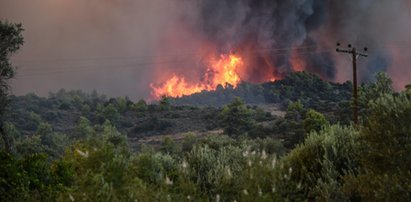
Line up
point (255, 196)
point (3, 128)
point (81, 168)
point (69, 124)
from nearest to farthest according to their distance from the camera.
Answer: point (255, 196)
point (81, 168)
point (3, 128)
point (69, 124)

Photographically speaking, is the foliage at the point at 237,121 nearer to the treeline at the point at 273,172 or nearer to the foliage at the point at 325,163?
the treeline at the point at 273,172

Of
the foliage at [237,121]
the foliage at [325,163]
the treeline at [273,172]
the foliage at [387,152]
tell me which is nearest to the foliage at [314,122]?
the foliage at [237,121]

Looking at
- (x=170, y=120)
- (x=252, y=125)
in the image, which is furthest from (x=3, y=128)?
(x=170, y=120)

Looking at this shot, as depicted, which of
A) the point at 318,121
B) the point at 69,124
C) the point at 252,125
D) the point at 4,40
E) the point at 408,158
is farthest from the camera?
the point at 69,124

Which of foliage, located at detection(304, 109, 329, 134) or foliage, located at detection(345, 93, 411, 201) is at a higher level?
foliage, located at detection(304, 109, 329, 134)

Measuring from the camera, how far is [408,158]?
15.6 meters

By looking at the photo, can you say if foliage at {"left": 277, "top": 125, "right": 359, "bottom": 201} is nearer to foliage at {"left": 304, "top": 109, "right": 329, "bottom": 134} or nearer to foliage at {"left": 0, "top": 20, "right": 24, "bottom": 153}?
foliage at {"left": 0, "top": 20, "right": 24, "bottom": 153}

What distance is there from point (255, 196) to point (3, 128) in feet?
104

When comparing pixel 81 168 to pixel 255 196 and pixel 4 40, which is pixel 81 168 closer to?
pixel 255 196

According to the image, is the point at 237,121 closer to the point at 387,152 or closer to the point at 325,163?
the point at 325,163

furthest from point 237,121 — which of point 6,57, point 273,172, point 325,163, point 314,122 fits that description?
point 273,172

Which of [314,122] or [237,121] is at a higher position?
[237,121]

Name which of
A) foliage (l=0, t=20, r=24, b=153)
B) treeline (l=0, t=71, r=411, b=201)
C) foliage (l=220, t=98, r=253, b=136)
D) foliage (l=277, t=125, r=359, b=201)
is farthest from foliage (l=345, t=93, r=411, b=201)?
foliage (l=220, t=98, r=253, b=136)

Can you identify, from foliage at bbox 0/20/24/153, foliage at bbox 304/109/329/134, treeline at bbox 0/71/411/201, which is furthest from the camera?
foliage at bbox 304/109/329/134
